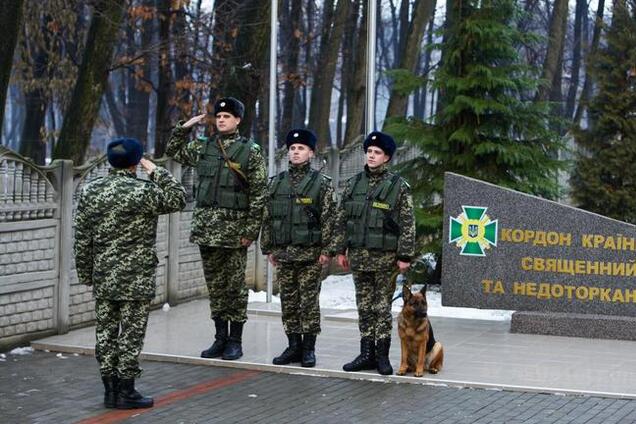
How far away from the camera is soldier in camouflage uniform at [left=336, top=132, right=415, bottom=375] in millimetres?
10234

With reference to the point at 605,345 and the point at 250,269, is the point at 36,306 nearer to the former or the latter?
the point at 250,269

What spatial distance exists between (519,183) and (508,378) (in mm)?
6182

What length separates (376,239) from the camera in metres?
10.2

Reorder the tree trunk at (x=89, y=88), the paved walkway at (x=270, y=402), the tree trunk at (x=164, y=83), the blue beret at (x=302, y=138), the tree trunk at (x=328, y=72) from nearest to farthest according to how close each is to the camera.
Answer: the paved walkway at (x=270, y=402), the blue beret at (x=302, y=138), the tree trunk at (x=89, y=88), the tree trunk at (x=164, y=83), the tree trunk at (x=328, y=72)

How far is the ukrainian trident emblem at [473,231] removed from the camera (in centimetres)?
1303

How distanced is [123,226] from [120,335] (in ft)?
2.58

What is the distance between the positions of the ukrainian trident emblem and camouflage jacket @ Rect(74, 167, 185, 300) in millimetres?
4727

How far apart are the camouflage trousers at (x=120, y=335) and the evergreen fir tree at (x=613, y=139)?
30.6ft

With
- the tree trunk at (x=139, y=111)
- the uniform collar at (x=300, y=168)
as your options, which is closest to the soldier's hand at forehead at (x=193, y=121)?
the uniform collar at (x=300, y=168)

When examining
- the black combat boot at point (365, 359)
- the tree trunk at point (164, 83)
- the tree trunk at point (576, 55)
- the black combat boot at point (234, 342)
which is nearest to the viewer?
the black combat boot at point (365, 359)

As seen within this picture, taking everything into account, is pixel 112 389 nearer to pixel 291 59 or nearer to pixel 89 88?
pixel 89 88

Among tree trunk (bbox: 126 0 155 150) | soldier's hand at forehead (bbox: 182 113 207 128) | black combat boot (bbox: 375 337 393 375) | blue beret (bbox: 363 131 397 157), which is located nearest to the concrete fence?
soldier's hand at forehead (bbox: 182 113 207 128)

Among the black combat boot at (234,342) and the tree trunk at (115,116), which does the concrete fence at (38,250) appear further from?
the tree trunk at (115,116)

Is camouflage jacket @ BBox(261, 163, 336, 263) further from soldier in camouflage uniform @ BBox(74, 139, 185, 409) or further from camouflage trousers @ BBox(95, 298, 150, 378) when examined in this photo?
camouflage trousers @ BBox(95, 298, 150, 378)
